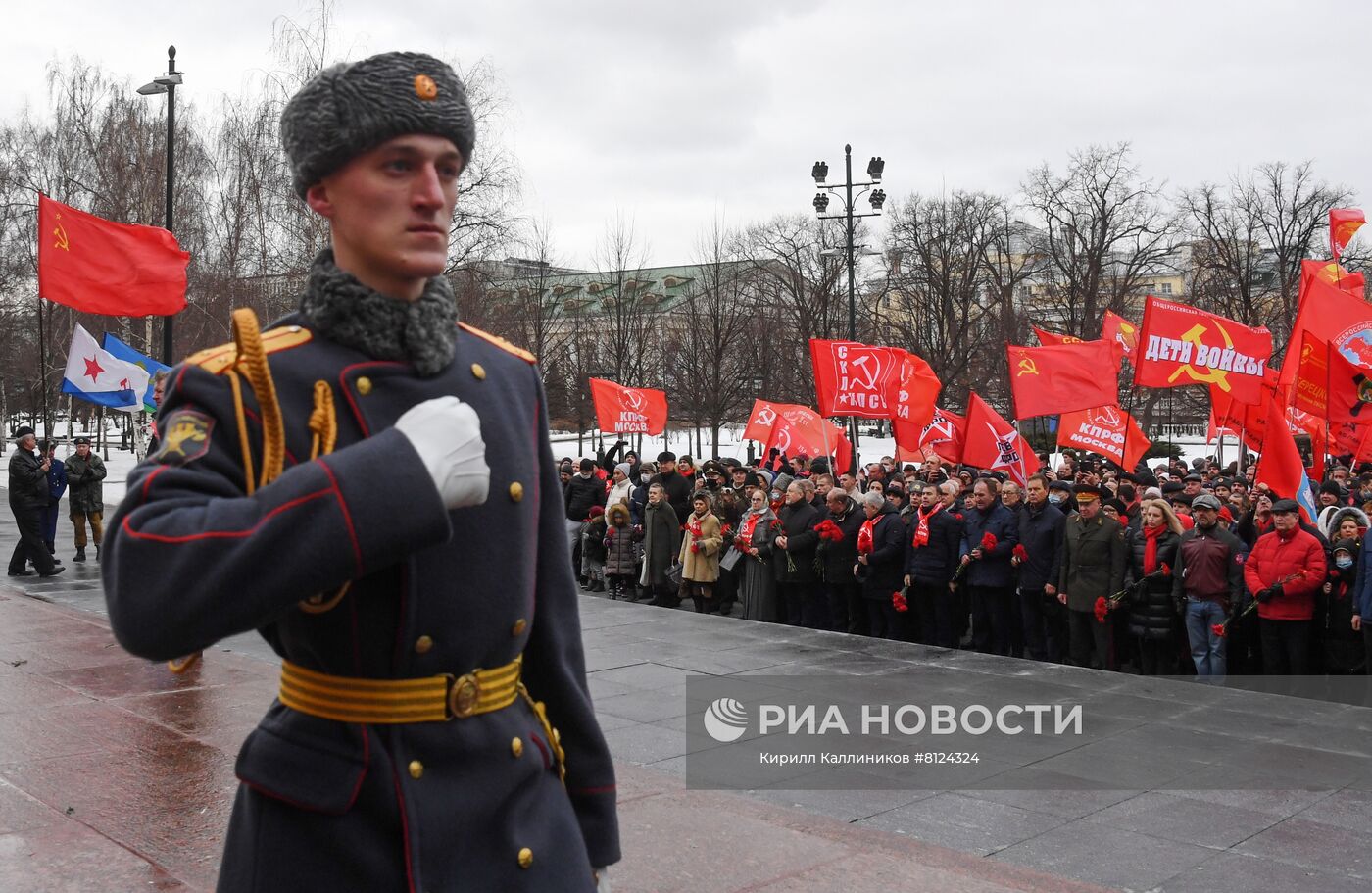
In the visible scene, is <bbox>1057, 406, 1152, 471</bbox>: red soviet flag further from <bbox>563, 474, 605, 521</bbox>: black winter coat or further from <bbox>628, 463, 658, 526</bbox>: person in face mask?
<bbox>563, 474, 605, 521</bbox>: black winter coat

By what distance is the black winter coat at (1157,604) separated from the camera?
36.1ft

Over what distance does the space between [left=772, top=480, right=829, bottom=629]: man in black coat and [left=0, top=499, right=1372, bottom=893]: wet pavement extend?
173 inches

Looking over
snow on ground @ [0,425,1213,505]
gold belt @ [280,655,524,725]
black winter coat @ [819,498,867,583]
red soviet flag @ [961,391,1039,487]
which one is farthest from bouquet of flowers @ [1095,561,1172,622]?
snow on ground @ [0,425,1213,505]

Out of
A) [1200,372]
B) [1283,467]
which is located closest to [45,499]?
[1200,372]

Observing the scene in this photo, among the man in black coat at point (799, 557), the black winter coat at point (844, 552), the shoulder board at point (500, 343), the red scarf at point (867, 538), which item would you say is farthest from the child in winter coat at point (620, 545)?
the shoulder board at point (500, 343)

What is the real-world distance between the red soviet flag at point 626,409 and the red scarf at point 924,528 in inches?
395

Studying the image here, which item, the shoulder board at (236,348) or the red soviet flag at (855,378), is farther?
the red soviet flag at (855,378)

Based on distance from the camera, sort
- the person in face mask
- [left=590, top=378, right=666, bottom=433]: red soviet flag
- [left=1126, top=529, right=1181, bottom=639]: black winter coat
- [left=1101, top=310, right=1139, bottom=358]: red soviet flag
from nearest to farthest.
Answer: [left=1126, top=529, right=1181, bottom=639]: black winter coat → the person in face mask → [left=1101, top=310, right=1139, bottom=358]: red soviet flag → [left=590, top=378, right=666, bottom=433]: red soviet flag

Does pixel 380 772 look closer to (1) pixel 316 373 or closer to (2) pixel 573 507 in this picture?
(1) pixel 316 373

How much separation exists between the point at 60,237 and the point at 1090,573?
460 inches

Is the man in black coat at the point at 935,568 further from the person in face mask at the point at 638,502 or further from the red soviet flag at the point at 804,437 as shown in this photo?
the red soviet flag at the point at 804,437

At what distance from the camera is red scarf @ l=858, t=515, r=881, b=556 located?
1310 cm

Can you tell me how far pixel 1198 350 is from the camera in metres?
13.9

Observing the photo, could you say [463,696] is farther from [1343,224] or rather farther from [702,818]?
[1343,224]
